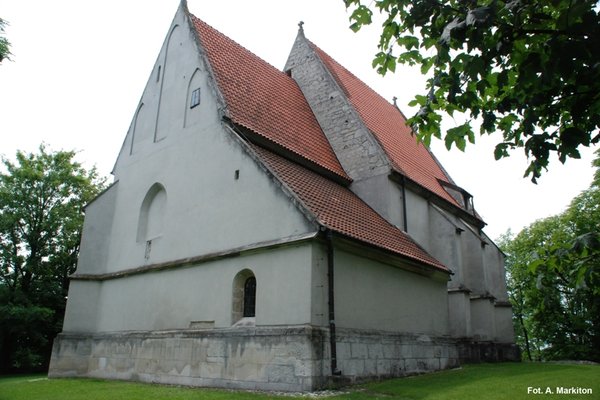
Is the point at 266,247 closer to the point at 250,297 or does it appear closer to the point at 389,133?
the point at 250,297

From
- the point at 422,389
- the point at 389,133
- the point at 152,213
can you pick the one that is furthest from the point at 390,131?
the point at 422,389

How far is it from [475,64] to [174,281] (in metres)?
11.4

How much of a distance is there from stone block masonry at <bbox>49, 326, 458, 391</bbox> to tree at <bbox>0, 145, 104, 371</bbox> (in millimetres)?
12211

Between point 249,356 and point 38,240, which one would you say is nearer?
point 249,356

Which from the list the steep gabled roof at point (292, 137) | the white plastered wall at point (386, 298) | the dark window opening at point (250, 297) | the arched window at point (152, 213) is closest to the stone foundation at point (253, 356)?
the white plastered wall at point (386, 298)

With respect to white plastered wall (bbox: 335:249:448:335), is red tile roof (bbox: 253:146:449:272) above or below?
above

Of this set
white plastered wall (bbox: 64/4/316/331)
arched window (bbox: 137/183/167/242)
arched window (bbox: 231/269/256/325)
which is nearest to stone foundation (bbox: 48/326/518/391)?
white plastered wall (bbox: 64/4/316/331)

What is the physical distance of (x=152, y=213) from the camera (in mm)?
16453

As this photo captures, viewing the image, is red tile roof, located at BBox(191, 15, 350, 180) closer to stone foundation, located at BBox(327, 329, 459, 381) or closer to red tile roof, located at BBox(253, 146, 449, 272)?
red tile roof, located at BBox(253, 146, 449, 272)

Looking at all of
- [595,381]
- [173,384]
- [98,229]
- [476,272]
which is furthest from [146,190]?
[595,381]

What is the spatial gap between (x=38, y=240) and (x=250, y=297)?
21.0m

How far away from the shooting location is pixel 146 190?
1652 cm

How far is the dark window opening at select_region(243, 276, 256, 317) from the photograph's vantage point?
11.7 metres

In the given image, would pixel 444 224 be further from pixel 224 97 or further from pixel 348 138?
pixel 224 97
